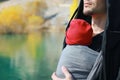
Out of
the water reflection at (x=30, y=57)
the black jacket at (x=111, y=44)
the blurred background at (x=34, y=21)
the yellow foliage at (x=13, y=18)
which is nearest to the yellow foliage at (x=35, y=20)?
the blurred background at (x=34, y=21)

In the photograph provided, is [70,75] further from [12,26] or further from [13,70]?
[12,26]

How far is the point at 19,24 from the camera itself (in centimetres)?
1069

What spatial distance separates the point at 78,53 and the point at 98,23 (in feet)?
0.33

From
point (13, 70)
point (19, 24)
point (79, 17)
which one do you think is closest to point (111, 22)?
point (79, 17)

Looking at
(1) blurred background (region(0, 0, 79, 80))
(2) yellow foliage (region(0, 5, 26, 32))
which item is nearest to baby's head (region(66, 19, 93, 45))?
(1) blurred background (region(0, 0, 79, 80))

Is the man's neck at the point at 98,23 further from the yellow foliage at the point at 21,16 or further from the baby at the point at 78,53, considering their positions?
the yellow foliage at the point at 21,16

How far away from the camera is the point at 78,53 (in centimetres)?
94

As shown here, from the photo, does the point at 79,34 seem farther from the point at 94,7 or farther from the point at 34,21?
the point at 34,21

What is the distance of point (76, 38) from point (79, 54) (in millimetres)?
41

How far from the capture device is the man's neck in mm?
980

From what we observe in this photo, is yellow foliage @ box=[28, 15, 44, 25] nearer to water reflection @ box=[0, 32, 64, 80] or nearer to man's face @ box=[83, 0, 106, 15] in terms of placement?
water reflection @ box=[0, 32, 64, 80]

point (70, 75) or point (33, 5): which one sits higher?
point (70, 75)

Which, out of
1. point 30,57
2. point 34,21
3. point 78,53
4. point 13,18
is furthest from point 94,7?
point 13,18

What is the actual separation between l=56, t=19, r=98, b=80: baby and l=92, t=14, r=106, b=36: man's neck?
0.03 meters
